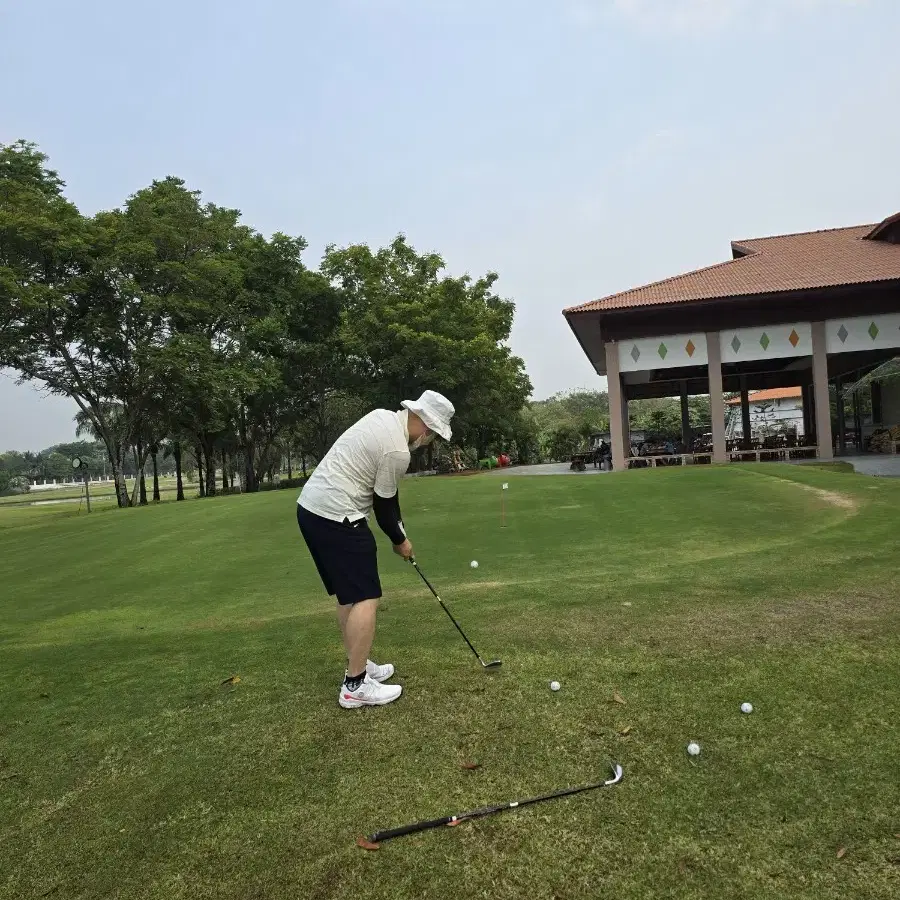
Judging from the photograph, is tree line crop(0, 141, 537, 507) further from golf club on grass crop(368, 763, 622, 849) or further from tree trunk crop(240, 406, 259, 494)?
golf club on grass crop(368, 763, 622, 849)

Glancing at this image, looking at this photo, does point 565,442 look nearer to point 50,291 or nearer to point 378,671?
point 50,291

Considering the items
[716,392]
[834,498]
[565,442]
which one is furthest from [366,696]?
[565,442]

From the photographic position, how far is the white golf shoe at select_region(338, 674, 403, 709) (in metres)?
3.72

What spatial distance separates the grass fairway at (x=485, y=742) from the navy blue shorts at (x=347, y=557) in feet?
2.16

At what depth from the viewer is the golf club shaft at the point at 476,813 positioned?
248cm

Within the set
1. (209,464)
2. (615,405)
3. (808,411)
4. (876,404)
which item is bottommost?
(209,464)

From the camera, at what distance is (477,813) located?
2.57 meters

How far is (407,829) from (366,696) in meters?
1.27

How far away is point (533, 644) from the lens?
4582mm

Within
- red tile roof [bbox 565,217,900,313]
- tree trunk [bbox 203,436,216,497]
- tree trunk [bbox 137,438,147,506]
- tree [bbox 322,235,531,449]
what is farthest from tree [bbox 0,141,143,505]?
red tile roof [bbox 565,217,900,313]

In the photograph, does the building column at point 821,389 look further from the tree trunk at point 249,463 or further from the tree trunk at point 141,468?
the tree trunk at point 141,468

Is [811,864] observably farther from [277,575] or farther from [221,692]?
[277,575]

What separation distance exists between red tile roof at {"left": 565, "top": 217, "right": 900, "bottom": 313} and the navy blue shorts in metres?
19.2

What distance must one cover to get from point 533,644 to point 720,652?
120cm
